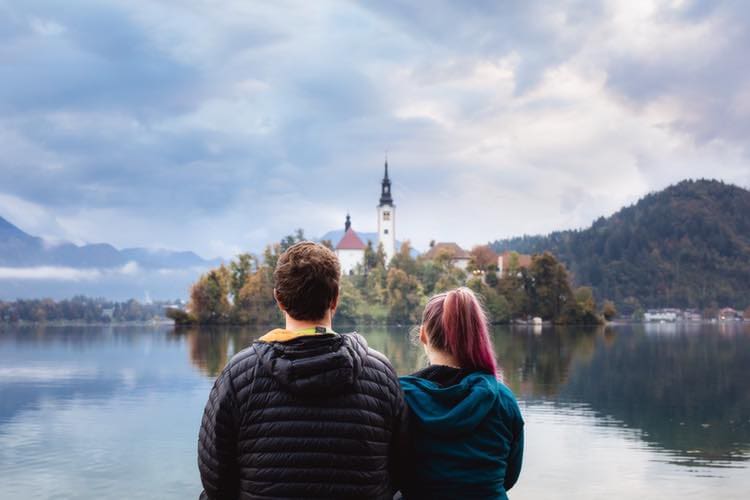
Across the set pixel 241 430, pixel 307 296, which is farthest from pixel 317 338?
pixel 241 430

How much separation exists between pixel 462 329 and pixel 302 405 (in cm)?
74

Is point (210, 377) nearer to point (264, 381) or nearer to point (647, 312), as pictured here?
point (264, 381)

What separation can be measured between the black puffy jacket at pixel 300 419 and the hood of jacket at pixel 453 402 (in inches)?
9.4

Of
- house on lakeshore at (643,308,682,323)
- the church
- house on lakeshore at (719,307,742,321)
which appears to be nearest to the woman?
the church

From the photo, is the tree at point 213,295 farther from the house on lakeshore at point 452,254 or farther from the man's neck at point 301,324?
the man's neck at point 301,324

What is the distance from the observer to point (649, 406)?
20.8m

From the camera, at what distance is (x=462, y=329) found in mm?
3143

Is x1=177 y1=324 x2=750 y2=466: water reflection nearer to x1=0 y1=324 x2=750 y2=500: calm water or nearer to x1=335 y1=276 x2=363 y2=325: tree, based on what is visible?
x1=0 y1=324 x2=750 y2=500: calm water

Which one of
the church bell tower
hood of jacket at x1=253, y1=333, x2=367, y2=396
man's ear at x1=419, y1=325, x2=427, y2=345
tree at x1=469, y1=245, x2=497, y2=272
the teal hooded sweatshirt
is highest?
the church bell tower

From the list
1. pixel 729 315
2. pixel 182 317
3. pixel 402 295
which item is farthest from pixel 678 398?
pixel 729 315

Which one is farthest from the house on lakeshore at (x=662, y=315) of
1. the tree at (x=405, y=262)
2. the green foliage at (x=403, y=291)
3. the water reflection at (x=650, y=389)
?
the water reflection at (x=650, y=389)

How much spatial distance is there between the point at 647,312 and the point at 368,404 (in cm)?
16584

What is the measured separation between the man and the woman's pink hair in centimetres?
37

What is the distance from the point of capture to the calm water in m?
11.5
